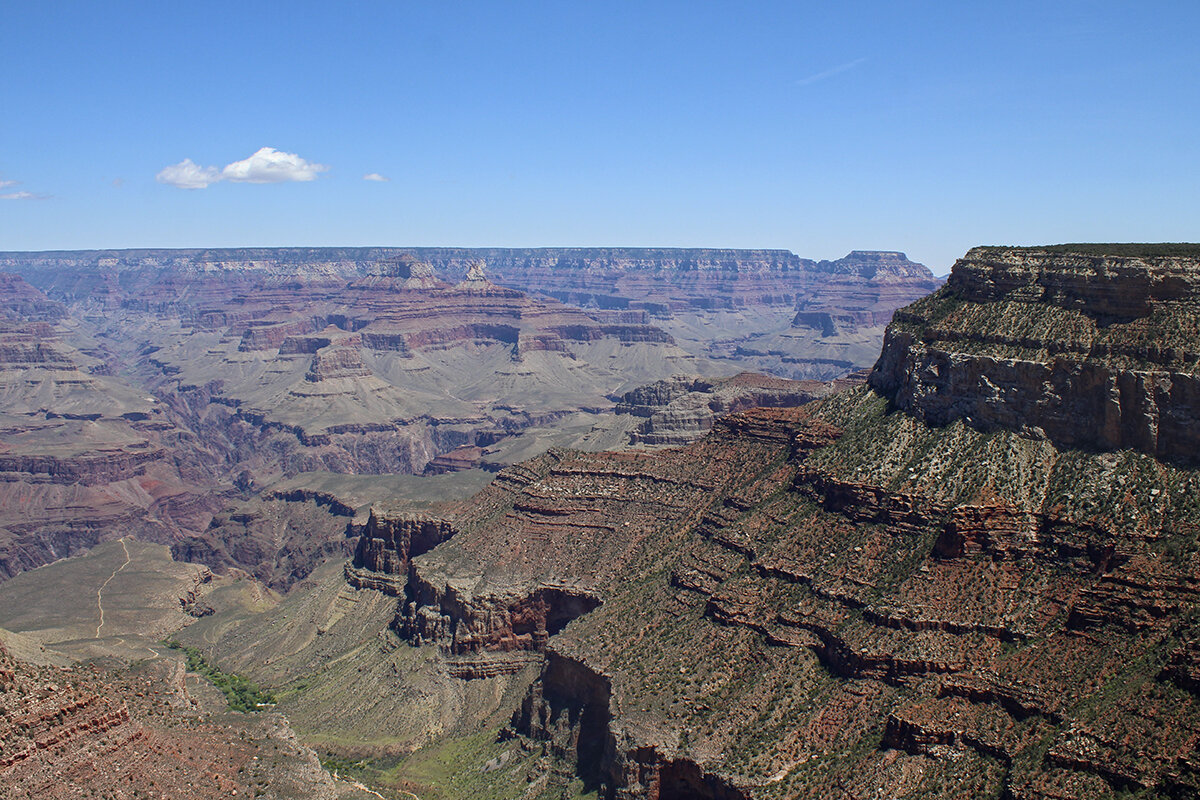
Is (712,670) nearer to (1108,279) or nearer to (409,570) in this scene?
(1108,279)

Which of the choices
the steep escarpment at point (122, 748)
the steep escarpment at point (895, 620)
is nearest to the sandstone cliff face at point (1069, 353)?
the steep escarpment at point (895, 620)

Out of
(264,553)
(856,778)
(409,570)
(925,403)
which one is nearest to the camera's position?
(856,778)

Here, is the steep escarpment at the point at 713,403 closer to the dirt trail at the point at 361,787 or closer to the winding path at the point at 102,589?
the winding path at the point at 102,589

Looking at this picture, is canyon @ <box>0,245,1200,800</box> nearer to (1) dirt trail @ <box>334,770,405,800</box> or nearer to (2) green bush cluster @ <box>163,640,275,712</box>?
(1) dirt trail @ <box>334,770,405,800</box>

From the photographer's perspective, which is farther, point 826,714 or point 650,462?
point 650,462

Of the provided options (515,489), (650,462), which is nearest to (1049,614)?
(650,462)

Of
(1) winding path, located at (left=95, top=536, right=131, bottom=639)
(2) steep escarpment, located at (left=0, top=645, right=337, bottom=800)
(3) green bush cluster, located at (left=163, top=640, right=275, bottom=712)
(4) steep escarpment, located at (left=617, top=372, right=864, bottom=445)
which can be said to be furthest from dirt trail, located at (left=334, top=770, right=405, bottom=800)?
(4) steep escarpment, located at (left=617, top=372, right=864, bottom=445)
